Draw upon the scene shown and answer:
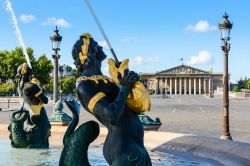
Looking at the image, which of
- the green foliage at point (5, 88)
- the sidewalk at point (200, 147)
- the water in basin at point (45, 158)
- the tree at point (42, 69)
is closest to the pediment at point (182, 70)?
the green foliage at point (5, 88)

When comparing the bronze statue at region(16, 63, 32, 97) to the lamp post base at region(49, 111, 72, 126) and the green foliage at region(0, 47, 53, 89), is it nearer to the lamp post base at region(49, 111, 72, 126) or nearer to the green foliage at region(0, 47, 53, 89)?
the lamp post base at region(49, 111, 72, 126)

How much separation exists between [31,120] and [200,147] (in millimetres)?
2998

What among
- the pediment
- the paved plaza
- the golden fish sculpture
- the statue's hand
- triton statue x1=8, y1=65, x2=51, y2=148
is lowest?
the paved plaza

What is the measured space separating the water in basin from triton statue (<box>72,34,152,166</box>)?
9.58 ft

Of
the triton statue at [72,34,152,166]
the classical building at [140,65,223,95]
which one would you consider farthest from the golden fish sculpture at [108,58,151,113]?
the classical building at [140,65,223,95]

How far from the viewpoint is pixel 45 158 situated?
291 inches

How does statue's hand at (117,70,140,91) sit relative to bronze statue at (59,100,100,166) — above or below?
above

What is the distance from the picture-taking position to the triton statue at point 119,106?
147 inches

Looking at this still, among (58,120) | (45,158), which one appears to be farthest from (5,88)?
(45,158)

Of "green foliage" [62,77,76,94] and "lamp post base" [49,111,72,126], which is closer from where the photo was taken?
"lamp post base" [49,111,72,126]

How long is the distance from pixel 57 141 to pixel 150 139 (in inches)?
87.5

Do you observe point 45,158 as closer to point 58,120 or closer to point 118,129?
point 118,129

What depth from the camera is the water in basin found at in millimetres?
6934

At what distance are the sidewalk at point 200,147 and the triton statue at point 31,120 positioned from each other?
72.6 inches
